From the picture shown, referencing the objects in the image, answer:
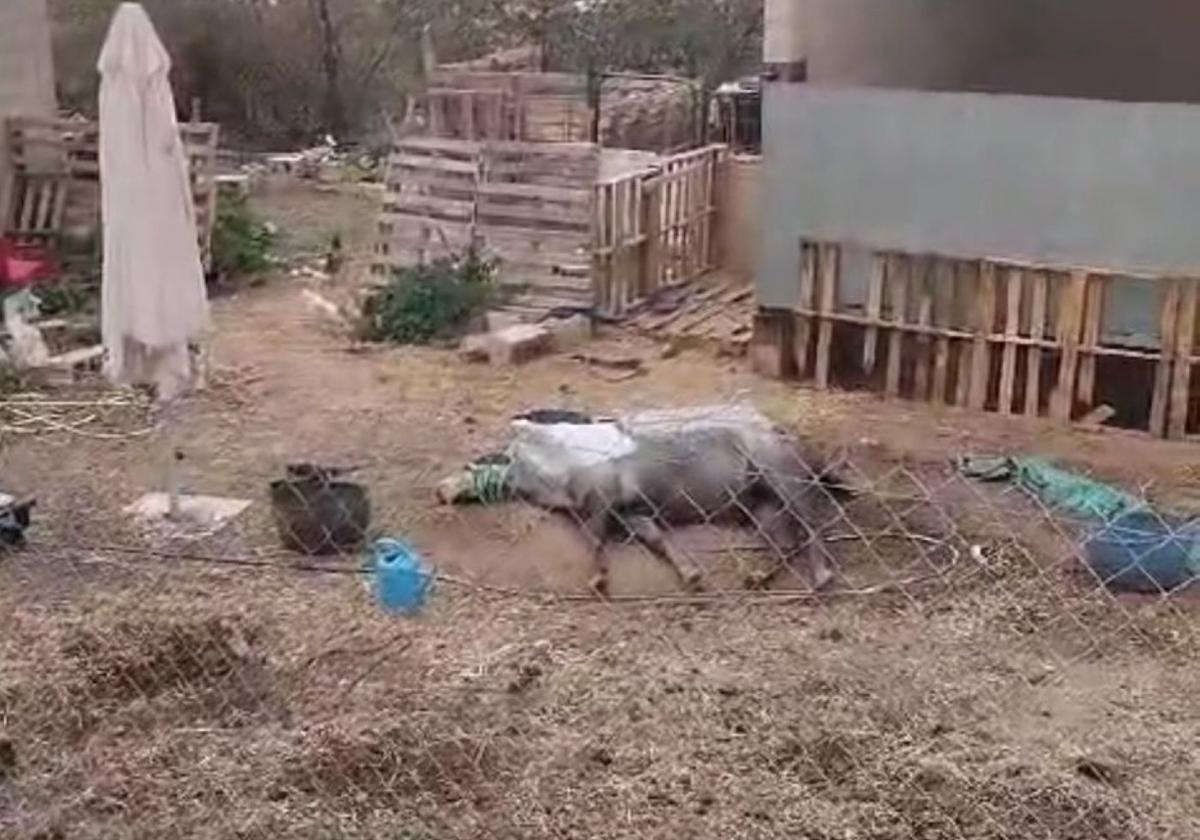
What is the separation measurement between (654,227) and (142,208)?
224 inches

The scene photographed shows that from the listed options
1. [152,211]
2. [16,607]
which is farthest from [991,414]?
[16,607]

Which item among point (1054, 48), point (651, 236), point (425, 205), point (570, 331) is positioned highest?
point (1054, 48)

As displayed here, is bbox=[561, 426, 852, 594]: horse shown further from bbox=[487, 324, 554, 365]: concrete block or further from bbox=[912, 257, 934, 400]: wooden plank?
bbox=[487, 324, 554, 365]: concrete block

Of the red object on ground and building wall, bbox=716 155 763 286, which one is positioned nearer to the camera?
the red object on ground

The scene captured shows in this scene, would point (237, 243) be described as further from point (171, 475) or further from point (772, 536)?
point (772, 536)

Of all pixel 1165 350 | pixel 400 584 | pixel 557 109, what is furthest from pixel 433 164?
pixel 400 584

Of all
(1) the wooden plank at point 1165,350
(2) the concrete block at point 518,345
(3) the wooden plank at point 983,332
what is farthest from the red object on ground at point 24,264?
(1) the wooden plank at point 1165,350

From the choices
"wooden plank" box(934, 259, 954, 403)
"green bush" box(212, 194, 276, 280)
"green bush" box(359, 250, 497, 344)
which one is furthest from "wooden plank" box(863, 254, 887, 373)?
"green bush" box(212, 194, 276, 280)

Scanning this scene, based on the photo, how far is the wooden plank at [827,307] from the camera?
422 inches

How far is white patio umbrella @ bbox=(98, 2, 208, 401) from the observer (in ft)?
25.7

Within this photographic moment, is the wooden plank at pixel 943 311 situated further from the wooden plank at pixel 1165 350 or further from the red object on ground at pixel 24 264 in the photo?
the red object on ground at pixel 24 264

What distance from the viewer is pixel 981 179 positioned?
10.2 meters

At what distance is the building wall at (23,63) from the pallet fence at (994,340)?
7063mm

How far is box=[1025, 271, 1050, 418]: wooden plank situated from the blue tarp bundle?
1.48 meters
